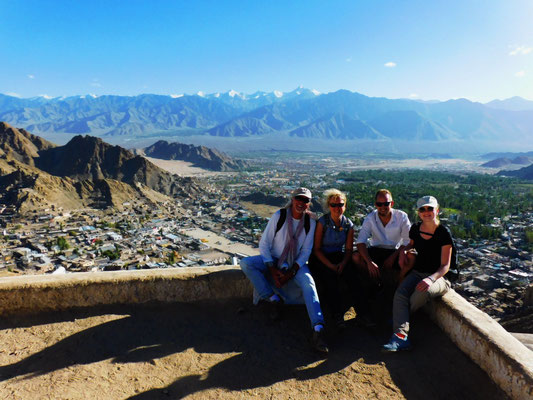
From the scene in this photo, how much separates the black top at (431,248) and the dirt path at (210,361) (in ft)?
1.92

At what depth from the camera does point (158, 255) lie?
2092cm

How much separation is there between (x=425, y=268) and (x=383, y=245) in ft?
2.00

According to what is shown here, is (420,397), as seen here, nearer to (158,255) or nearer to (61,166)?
(158,255)

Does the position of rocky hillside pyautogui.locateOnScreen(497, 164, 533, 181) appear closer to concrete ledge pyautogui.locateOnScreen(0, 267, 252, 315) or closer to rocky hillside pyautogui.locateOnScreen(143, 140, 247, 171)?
rocky hillside pyautogui.locateOnScreen(143, 140, 247, 171)

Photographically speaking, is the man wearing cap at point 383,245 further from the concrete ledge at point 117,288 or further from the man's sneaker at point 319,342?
the concrete ledge at point 117,288

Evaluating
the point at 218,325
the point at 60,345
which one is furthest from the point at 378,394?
the point at 60,345

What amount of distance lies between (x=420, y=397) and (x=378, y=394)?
317mm

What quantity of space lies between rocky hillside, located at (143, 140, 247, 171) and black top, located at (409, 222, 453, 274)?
86.2 meters

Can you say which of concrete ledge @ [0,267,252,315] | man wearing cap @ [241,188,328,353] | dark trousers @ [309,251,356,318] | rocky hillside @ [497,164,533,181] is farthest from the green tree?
rocky hillside @ [497,164,533,181]

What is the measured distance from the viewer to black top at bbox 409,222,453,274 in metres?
3.46

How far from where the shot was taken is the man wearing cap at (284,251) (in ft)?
12.0

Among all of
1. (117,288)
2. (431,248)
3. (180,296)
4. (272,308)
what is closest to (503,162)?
(431,248)

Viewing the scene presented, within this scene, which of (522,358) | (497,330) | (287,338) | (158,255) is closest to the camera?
(522,358)

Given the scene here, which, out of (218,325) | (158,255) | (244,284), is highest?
(244,284)
